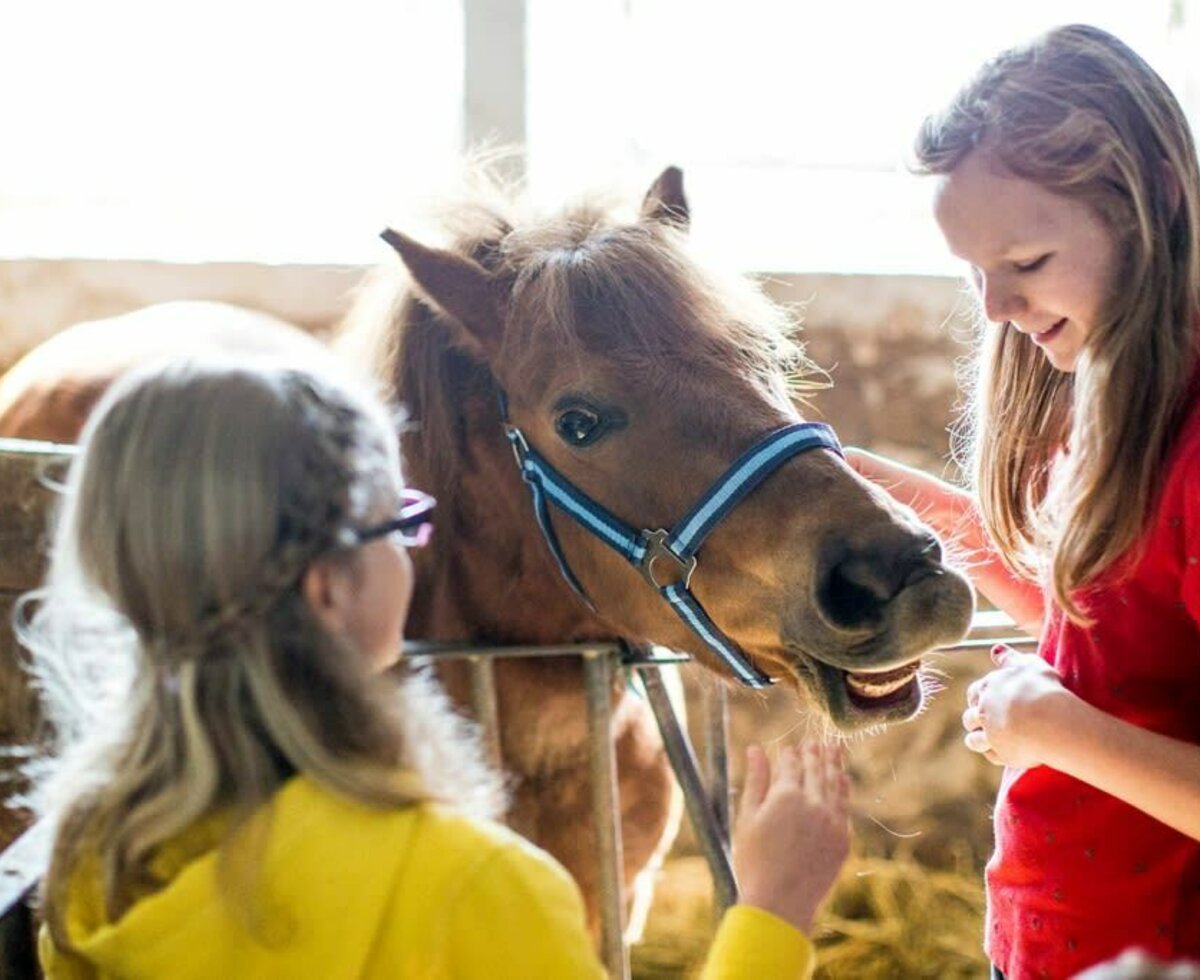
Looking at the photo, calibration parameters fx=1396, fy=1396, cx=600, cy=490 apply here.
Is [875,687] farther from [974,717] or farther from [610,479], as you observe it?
[610,479]

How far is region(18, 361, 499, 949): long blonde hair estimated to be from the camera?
0.81m

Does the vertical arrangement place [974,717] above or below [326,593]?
below

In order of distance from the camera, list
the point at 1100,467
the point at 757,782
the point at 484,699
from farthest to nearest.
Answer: the point at 484,699
the point at 1100,467
the point at 757,782

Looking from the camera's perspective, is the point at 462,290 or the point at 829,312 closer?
the point at 462,290

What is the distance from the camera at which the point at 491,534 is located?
1.61 meters

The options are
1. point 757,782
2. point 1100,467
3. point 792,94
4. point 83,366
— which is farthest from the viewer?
point 792,94

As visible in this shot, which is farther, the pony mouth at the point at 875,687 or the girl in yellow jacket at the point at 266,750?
the pony mouth at the point at 875,687

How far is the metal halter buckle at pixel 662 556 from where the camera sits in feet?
4.60

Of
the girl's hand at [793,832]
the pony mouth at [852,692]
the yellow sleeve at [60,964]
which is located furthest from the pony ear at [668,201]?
the yellow sleeve at [60,964]

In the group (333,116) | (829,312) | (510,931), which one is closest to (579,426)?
(510,931)

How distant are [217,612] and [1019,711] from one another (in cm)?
66

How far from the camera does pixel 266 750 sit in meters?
0.82

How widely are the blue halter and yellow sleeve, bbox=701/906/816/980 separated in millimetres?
520

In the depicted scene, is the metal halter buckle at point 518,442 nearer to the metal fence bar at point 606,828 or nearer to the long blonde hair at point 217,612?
the metal fence bar at point 606,828
